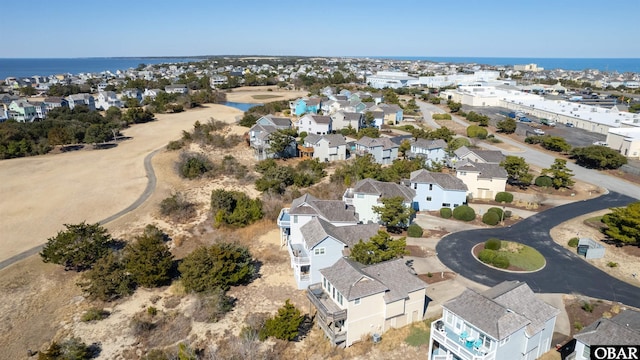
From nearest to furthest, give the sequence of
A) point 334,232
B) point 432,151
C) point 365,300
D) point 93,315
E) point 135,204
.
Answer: point 365,300 → point 93,315 → point 334,232 → point 135,204 → point 432,151

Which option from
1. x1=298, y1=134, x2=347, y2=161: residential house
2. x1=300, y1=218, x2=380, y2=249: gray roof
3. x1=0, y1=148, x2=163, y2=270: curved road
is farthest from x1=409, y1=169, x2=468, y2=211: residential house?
x1=0, y1=148, x2=163, y2=270: curved road

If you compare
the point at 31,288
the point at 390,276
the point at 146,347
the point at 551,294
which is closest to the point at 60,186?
the point at 31,288

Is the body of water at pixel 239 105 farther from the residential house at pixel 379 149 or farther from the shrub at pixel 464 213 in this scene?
the shrub at pixel 464 213

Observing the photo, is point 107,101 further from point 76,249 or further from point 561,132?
point 561,132

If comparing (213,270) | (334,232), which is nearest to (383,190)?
(334,232)

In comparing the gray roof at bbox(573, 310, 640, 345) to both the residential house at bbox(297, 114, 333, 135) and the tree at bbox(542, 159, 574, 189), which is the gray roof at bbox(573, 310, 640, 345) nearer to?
Result: the tree at bbox(542, 159, 574, 189)

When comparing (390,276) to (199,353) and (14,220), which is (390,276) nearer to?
(199,353)
